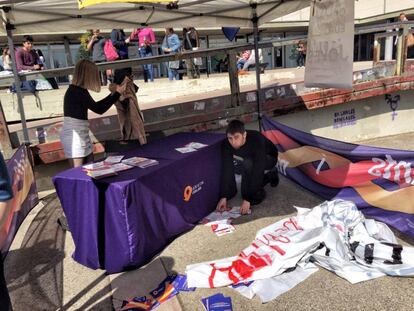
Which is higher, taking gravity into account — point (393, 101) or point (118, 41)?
point (118, 41)

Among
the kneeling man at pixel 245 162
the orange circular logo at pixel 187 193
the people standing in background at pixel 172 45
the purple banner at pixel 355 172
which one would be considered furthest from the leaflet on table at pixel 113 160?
the people standing in background at pixel 172 45

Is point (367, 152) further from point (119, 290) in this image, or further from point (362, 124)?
point (362, 124)

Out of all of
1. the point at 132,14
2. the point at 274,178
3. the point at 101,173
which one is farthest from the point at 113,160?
the point at 274,178

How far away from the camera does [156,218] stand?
150 inches

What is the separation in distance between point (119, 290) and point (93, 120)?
361 cm

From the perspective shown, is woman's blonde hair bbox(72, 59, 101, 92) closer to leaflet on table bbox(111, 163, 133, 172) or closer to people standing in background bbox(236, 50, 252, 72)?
leaflet on table bbox(111, 163, 133, 172)

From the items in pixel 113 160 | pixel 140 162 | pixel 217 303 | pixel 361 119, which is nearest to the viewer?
pixel 217 303

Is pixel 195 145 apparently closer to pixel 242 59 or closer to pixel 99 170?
pixel 99 170

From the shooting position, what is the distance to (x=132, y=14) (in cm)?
521

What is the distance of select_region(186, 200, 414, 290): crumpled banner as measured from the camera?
317cm

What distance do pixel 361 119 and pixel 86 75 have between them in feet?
21.3

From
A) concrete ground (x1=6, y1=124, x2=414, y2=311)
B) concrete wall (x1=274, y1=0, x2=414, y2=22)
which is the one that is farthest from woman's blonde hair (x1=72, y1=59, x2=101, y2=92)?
concrete wall (x1=274, y1=0, x2=414, y2=22)

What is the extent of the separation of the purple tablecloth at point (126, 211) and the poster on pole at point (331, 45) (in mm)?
1976

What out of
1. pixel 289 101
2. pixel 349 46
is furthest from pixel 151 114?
pixel 349 46
